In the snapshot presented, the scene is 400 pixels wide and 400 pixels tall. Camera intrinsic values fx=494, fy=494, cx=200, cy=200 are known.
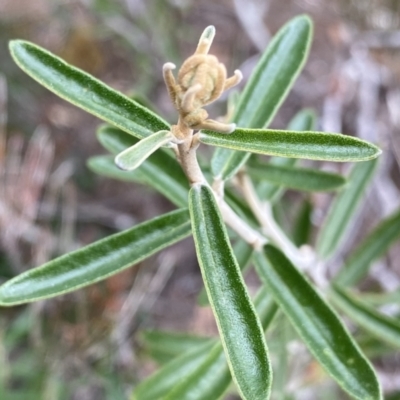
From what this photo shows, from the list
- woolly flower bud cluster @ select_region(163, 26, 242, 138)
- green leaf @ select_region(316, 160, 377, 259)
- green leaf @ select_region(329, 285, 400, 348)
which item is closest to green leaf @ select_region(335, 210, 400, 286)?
green leaf @ select_region(316, 160, 377, 259)

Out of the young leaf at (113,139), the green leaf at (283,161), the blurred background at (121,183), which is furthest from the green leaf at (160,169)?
the blurred background at (121,183)

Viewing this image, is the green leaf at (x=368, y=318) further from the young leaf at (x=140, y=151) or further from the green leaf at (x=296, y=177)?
the young leaf at (x=140, y=151)

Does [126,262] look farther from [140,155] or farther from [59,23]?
[59,23]

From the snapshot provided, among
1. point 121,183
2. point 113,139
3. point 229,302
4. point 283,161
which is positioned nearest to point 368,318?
point 283,161

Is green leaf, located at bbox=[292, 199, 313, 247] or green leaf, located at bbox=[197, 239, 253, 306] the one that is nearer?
green leaf, located at bbox=[197, 239, 253, 306]

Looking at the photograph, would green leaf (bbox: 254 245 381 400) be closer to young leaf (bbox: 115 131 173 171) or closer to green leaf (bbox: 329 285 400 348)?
green leaf (bbox: 329 285 400 348)

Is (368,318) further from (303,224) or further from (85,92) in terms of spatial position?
(85,92)
